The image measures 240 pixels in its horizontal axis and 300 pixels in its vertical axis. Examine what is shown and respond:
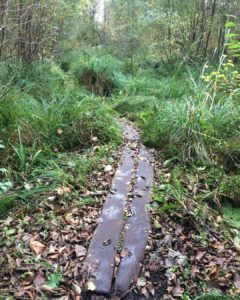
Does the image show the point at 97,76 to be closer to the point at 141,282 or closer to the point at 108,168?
the point at 108,168

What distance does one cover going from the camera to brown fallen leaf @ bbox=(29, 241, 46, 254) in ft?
6.93

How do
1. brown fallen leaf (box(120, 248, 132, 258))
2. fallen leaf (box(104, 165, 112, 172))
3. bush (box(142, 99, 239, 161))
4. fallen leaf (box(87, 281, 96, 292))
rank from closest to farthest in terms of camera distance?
fallen leaf (box(87, 281, 96, 292)) < brown fallen leaf (box(120, 248, 132, 258)) < fallen leaf (box(104, 165, 112, 172)) < bush (box(142, 99, 239, 161))

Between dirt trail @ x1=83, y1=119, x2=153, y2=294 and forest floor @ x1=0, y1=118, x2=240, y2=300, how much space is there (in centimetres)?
4

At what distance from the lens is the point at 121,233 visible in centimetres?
231

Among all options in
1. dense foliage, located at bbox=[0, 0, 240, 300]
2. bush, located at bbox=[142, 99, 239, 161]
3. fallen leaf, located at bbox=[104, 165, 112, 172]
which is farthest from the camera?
bush, located at bbox=[142, 99, 239, 161]

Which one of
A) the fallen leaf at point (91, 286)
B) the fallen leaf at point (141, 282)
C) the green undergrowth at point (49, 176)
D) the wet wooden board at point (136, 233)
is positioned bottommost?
the fallen leaf at point (141, 282)

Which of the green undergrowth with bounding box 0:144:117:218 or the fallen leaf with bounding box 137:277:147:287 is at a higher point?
the green undergrowth with bounding box 0:144:117:218

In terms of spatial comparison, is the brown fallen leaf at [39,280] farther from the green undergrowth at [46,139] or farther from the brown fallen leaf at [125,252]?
the green undergrowth at [46,139]

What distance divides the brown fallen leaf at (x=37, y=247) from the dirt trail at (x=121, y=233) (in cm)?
34

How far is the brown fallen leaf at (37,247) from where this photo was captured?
83.2 inches

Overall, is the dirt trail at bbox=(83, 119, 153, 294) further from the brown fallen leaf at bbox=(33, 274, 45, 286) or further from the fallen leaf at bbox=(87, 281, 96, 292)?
the brown fallen leaf at bbox=(33, 274, 45, 286)

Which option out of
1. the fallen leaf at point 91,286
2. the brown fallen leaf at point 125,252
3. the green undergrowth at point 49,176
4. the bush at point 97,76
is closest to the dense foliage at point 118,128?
the green undergrowth at point 49,176

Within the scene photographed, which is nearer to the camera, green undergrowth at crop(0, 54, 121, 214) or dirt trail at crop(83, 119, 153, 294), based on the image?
dirt trail at crop(83, 119, 153, 294)

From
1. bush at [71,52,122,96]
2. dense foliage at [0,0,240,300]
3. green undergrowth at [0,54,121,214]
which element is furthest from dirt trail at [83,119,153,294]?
bush at [71,52,122,96]
